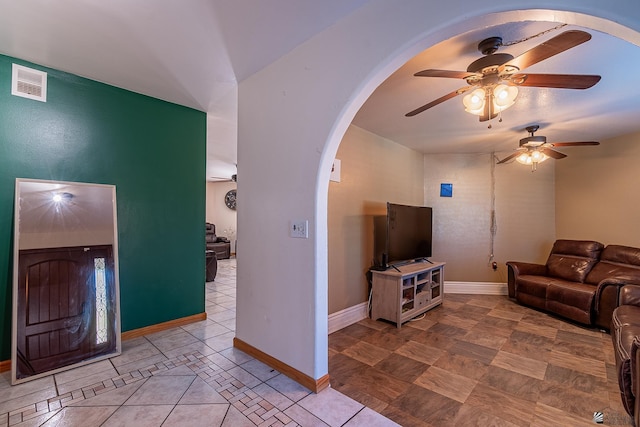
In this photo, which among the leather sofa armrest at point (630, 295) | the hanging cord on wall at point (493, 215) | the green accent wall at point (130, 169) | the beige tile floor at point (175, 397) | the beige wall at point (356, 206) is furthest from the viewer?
the hanging cord on wall at point (493, 215)

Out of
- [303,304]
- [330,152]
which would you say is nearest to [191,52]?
[330,152]

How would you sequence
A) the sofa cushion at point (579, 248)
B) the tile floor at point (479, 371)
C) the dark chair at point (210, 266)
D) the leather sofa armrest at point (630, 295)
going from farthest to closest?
the dark chair at point (210, 266) < the sofa cushion at point (579, 248) < the leather sofa armrest at point (630, 295) < the tile floor at point (479, 371)

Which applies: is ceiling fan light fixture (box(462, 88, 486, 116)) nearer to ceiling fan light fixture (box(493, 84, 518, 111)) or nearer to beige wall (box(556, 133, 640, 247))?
ceiling fan light fixture (box(493, 84, 518, 111))

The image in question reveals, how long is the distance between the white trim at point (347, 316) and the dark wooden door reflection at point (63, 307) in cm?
202

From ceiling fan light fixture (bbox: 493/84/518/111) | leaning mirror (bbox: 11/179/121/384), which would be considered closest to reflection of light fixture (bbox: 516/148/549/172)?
ceiling fan light fixture (bbox: 493/84/518/111)

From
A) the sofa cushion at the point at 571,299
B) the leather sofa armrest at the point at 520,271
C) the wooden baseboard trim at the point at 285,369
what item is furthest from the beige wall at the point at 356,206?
the sofa cushion at the point at 571,299

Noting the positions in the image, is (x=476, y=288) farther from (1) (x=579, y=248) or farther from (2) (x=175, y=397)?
(2) (x=175, y=397)

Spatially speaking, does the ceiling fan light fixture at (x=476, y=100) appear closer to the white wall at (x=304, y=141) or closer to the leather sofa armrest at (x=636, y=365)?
the white wall at (x=304, y=141)

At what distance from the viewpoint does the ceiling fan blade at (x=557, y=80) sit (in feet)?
5.70

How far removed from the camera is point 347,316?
129 inches

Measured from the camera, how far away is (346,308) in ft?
10.8

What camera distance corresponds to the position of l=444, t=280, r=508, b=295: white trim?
4.69m

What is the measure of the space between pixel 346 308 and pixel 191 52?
2.89 metres

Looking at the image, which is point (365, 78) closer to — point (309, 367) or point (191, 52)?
point (191, 52)
